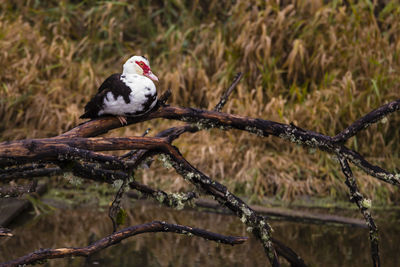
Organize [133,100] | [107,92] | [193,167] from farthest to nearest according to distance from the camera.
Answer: [107,92], [133,100], [193,167]

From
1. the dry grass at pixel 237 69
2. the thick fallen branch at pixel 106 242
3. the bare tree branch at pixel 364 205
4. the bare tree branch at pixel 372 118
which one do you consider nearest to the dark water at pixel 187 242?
the dry grass at pixel 237 69

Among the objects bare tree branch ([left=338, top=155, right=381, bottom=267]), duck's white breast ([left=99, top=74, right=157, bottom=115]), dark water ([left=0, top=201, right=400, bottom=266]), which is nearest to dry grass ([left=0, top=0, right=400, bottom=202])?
dark water ([left=0, top=201, right=400, bottom=266])

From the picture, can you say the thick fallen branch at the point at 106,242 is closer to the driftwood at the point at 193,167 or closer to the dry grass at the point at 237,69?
the driftwood at the point at 193,167

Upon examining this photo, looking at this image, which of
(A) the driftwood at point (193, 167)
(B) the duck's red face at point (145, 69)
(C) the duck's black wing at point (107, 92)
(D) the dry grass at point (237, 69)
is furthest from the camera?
(D) the dry grass at point (237, 69)

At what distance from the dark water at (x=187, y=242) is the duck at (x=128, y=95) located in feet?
3.45

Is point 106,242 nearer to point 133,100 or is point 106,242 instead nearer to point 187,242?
point 133,100

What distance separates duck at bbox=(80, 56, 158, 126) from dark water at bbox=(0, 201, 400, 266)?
1050 mm

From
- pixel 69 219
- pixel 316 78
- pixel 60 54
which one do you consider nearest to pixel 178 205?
pixel 69 219

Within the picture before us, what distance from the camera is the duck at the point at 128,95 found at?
7.95 feet

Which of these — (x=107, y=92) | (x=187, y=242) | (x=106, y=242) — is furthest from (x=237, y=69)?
(x=106, y=242)

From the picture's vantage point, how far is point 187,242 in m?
3.58

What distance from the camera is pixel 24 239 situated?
362 cm

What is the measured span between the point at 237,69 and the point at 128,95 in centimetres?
336

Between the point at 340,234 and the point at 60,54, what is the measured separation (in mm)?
3533
